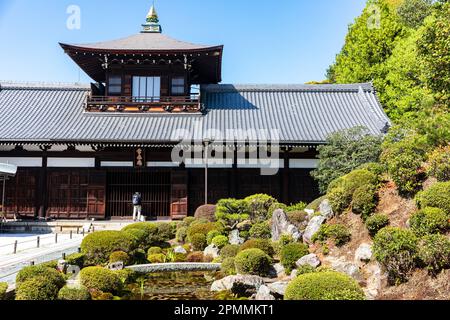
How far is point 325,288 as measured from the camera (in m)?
6.70

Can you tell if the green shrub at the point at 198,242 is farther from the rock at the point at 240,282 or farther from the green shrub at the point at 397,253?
the green shrub at the point at 397,253

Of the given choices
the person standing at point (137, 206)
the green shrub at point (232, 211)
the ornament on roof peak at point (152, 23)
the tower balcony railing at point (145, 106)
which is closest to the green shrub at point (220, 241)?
the green shrub at point (232, 211)

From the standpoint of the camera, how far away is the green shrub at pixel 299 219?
13484 millimetres

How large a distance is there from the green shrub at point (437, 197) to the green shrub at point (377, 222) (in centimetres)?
97

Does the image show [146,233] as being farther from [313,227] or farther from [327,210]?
[327,210]

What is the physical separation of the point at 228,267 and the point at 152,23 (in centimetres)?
2294

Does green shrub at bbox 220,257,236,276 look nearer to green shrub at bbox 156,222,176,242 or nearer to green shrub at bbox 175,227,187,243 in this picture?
green shrub at bbox 175,227,187,243

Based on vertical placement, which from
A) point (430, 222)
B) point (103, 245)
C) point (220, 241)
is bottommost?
point (220, 241)

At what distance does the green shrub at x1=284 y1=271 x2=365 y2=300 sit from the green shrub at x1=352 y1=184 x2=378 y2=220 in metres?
4.20

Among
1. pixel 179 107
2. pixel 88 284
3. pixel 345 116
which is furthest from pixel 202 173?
pixel 88 284

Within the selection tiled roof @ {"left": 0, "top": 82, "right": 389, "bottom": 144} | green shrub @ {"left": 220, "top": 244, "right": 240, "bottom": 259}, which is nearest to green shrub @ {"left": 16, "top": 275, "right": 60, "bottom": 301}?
green shrub @ {"left": 220, "top": 244, "right": 240, "bottom": 259}

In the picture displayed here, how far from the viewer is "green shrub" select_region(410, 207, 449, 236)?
8344mm

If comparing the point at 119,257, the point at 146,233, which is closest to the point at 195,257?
the point at 146,233
